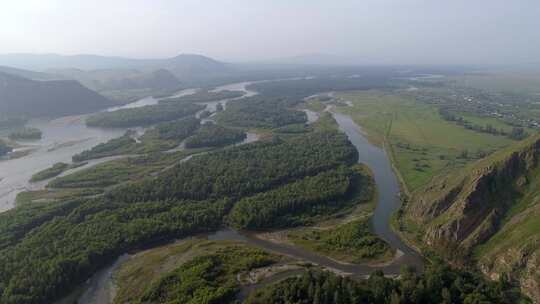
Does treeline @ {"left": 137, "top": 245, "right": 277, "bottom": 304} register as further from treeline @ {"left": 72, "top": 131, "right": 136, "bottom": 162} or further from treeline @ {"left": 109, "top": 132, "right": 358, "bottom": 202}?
treeline @ {"left": 72, "top": 131, "right": 136, "bottom": 162}

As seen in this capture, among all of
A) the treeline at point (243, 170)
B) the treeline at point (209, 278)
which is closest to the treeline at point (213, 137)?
the treeline at point (243, 170)

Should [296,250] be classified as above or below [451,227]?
below

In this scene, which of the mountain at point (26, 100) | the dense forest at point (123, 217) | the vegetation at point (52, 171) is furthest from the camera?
the mountain at point (26, 100)

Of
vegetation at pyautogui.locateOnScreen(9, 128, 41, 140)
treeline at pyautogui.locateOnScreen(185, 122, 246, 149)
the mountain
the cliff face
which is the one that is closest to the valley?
treeline at pyautogui.locateOnScreen(185, 122, 246, 149)

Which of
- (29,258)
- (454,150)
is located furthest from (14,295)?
(454,150)

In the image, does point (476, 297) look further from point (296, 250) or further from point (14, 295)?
point (14, 295)

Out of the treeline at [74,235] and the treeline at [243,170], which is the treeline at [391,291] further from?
the treeline at [243,170]
